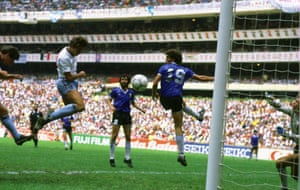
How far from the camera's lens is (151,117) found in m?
40.1

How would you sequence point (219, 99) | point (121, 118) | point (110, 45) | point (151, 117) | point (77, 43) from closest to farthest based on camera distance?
point (219, 99) → point (77, 43) → point (121, 118) → point (151, 117) → point (110, 45)

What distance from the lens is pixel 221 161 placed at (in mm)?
6059

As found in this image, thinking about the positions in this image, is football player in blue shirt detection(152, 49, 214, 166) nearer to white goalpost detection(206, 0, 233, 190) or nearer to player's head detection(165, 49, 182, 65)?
player's head detection(165, 49, 182, 65)

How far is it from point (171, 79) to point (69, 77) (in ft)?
7.24

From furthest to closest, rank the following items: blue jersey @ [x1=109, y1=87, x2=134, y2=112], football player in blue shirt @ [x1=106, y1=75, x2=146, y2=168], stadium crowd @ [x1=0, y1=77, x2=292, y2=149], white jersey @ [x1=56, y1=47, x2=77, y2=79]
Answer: stadium crowd @ [x1=0, y1=77, x2=292, y2=149]
blue jersey @ [x1=109, y1=87, x2=134, y2=112]
football player in blue shirt @ [x1=106, y1=75, x2=146, y2=168]
white jersey @ [x1=56, y1=47, x2=77, y2=79]

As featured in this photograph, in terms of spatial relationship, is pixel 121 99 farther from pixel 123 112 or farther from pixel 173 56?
pixel 173 56

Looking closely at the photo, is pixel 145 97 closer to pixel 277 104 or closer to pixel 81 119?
pixel 81 119

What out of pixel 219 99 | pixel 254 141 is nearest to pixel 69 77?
pixel 219 99

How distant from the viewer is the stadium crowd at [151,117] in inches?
1189

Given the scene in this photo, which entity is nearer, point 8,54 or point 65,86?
point 8,54

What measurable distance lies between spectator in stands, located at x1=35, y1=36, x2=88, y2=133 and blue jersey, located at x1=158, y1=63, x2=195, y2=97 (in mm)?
1867

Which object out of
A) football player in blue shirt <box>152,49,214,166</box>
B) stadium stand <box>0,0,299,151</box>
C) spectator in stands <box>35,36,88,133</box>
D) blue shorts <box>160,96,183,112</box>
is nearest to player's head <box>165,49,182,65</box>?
football player in blue shirt <box>152,49,214,166</box>

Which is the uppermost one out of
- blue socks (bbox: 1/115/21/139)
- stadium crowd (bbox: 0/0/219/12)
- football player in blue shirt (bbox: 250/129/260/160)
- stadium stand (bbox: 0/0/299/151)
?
stadium crowd (bbox: 0/0/219/12)

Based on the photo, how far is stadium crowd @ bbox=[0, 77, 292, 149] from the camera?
30.2 meters
